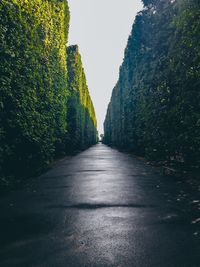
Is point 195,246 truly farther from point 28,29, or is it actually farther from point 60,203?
point 28,29

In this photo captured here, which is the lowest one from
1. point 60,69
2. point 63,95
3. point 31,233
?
point 31,233

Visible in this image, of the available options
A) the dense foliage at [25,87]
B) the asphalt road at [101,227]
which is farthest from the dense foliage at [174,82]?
the dense foliage at [25,87]

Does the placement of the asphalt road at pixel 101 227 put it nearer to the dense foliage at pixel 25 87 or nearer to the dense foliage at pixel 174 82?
the dense foliage at pixel 25 87

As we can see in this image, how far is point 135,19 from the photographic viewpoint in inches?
845

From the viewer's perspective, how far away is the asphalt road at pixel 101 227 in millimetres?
3350

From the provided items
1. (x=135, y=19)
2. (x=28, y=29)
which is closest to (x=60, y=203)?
(x=28, y=29)

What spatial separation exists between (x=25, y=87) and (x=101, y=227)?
244 inches

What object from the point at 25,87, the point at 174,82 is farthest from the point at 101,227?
the point at 174,82

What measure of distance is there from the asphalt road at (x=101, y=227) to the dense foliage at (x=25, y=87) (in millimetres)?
1747

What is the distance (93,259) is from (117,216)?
1.82 meters

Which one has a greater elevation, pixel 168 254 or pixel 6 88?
pixel 6 88

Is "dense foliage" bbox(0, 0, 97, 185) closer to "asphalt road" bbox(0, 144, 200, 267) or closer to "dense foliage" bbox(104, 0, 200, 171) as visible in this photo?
"asphalt road" bbox(0, 144, 200, 267)

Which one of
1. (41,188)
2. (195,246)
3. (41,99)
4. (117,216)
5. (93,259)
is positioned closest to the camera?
Answer: (93,259)

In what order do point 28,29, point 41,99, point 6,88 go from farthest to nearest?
point 41,99
point 28,29
point 6,88
